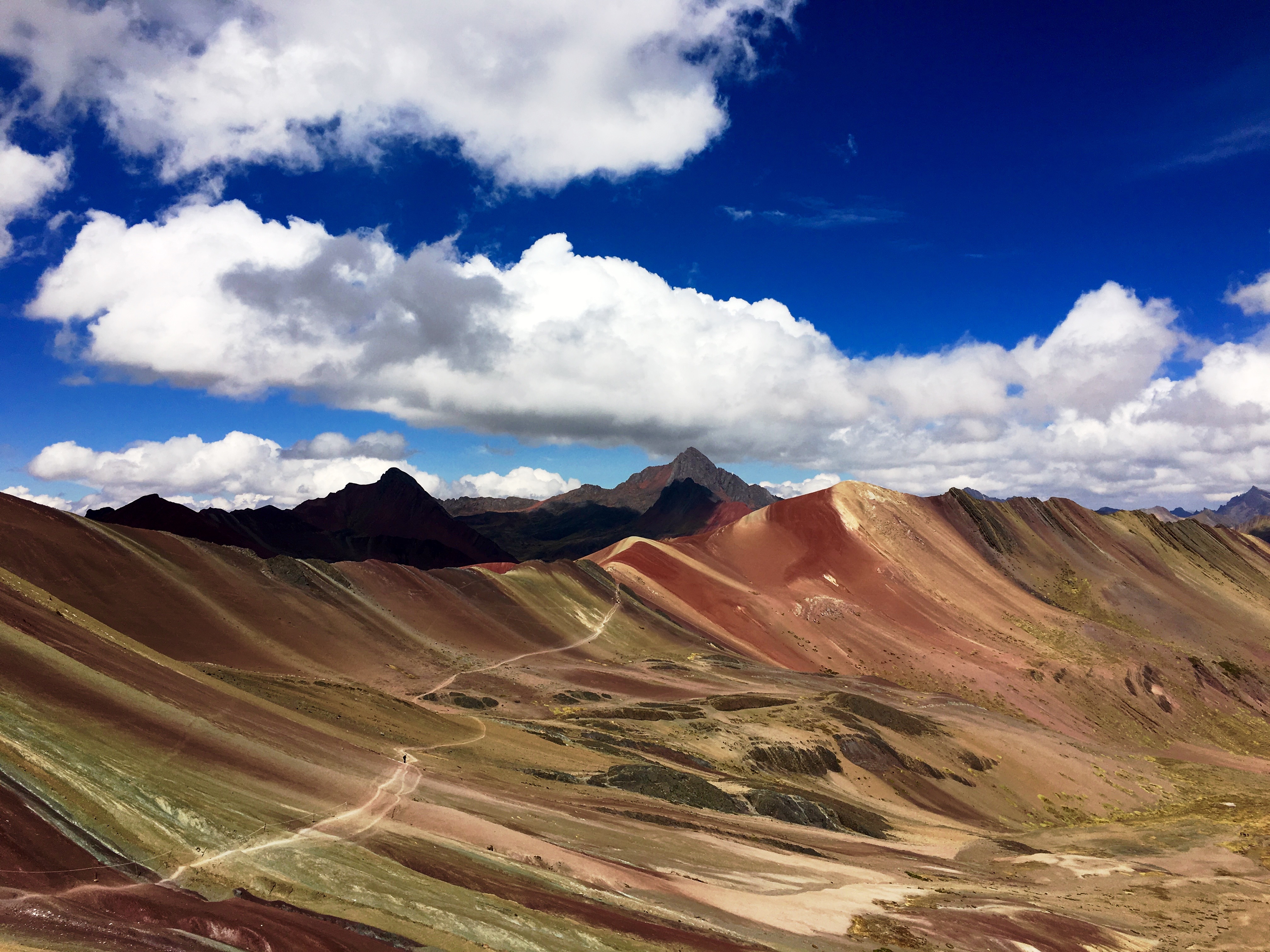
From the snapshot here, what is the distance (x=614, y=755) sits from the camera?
49656 mm

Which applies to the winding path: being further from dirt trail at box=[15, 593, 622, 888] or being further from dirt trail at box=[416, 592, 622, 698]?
dirt trail at box=[416, 592, 622, 698]

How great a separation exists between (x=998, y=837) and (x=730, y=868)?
30690mm

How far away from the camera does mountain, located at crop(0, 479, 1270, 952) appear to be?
2094 centimetres

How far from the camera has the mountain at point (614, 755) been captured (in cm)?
2094

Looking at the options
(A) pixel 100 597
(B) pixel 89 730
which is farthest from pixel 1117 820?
(A) pixel 100 597

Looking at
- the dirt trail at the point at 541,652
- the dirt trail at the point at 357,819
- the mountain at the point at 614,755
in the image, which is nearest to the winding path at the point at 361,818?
the dirt trail at the point at 357,819

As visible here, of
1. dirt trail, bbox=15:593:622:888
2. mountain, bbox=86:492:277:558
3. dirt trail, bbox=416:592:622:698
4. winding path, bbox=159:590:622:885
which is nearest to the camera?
dirt trail, bbox=15:593:622:888

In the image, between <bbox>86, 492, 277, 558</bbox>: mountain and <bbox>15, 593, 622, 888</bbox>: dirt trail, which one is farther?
<bbox>86, 492, 277, 558</bbox>: mountain

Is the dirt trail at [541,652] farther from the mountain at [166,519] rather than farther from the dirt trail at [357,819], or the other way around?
the mountain at [166,519]

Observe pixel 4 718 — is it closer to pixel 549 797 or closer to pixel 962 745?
pixel 549 797

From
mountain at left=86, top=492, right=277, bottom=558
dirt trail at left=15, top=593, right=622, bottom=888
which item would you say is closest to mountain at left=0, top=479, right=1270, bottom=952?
dirt trail at left=15, top=593, right=622, bottom=888

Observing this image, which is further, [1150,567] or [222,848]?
[1150,567]

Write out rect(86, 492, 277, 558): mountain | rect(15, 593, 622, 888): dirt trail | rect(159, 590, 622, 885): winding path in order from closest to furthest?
rect(15, 593, 622, 888): dirt trail < rect(159, 590, 622, 885): winding path < rect(86, 492, 277, 558): mountain

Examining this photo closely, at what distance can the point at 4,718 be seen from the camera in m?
22.4
